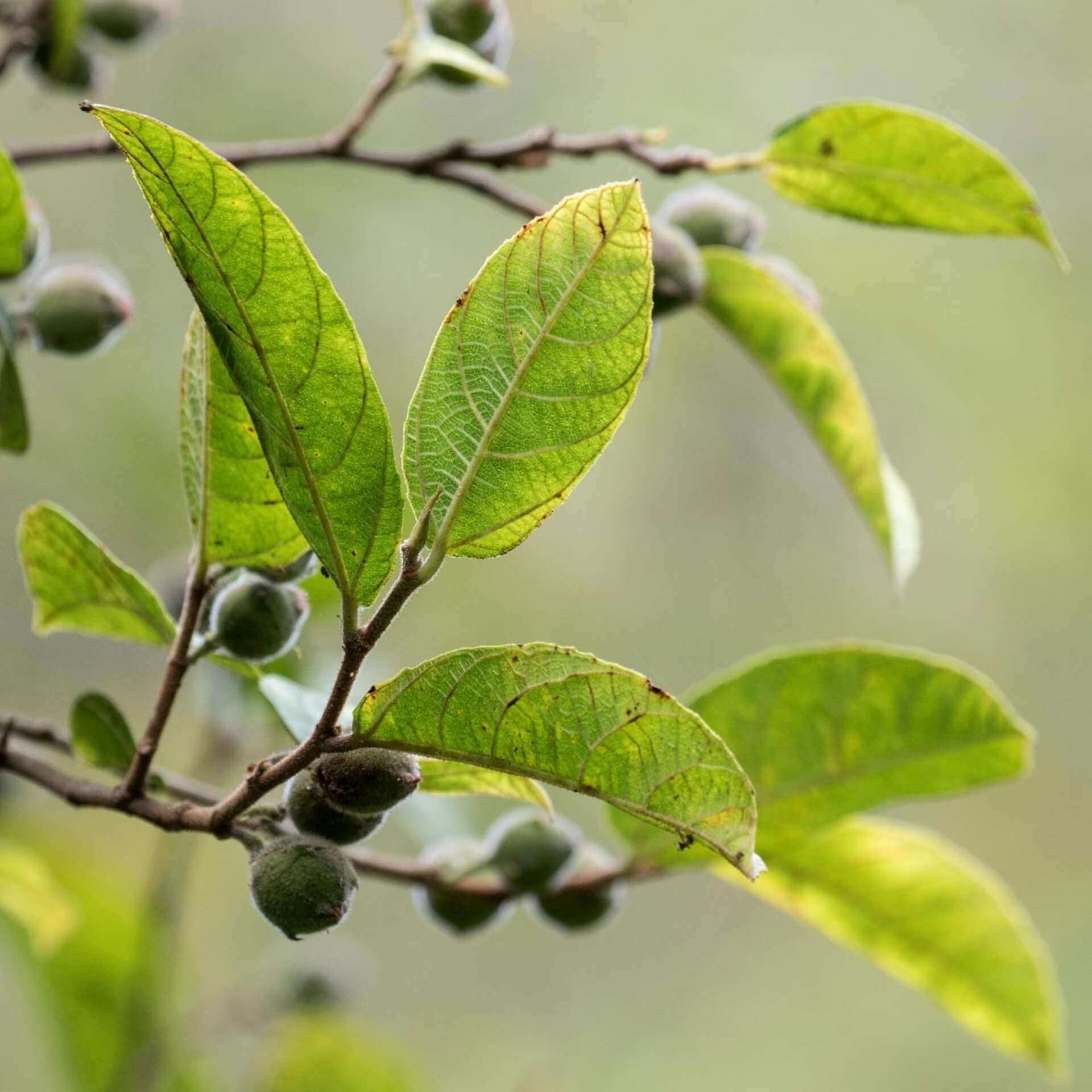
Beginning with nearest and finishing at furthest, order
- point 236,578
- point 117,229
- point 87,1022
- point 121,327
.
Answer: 1. point 236,578
2. point 121,327
3. point 87,1022
4. point 117,229

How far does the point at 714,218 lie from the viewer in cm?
125

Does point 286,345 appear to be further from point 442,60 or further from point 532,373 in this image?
point 442,60

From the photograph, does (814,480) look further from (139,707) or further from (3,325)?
(3,325)

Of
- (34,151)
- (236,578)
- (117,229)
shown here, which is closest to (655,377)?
(117,229)

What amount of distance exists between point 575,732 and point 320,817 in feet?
0.60

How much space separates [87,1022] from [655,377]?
3.44 meters

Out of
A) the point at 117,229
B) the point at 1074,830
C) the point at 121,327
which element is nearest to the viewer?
the point at 121,327

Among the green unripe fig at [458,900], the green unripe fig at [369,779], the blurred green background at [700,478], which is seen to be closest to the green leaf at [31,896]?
the green unripe fig at [458,900]

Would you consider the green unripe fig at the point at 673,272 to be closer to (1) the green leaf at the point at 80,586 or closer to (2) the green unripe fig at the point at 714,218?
(2) the green unripe fig at the point at 714,218

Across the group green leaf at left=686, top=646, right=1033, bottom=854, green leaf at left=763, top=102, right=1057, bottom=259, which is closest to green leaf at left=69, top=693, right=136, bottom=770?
green leaf at left=686, top=646, right=1033, bottom=854

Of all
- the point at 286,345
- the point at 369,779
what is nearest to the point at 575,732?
the point at 369,779

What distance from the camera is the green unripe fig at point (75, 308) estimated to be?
112 centimetres

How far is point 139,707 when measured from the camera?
3809 millimetres

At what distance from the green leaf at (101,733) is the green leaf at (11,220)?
0.35 m
